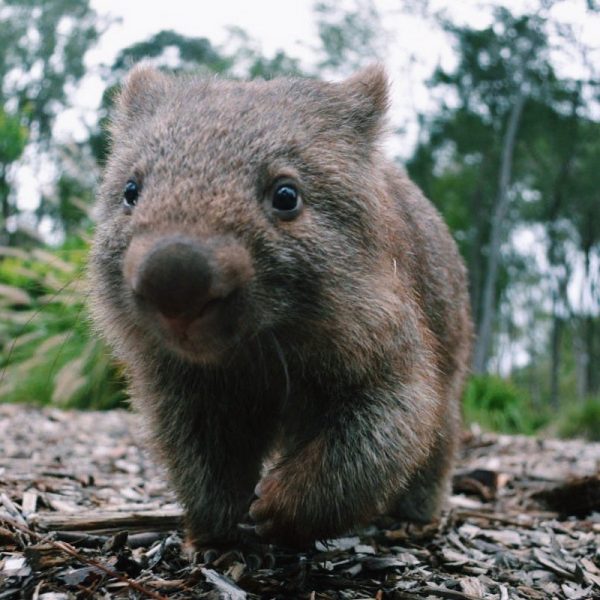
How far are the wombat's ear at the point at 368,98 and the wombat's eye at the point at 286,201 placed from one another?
0.77m

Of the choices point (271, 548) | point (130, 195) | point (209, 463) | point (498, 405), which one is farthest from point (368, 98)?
point (498, 405)

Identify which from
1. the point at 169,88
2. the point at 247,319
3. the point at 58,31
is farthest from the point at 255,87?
the point at 58,31

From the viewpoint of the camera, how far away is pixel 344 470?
10.4 ft

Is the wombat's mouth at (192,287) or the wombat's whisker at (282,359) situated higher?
the wombat's mouth at (192,287)

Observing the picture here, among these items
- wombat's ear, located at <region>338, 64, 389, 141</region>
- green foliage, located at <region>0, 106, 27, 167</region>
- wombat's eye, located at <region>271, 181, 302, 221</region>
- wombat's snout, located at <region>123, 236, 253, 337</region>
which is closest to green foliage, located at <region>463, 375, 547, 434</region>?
green foliage, located at <region>0, 106, 27, 167</region>

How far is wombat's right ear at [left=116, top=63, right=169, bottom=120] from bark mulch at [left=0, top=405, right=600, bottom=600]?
75.0 inches

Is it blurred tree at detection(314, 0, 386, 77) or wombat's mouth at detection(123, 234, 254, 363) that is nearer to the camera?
wombat's mouth at detection(123, 234, 254, 363)

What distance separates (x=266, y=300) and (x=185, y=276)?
442mm

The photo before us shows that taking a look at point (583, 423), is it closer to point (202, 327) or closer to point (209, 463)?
point (209, 463)

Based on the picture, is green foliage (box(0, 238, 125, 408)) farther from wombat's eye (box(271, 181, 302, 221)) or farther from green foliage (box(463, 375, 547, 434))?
wombat's eye (box(271, 181, 302, 221))

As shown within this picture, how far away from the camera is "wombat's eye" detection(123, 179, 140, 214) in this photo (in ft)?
10.2

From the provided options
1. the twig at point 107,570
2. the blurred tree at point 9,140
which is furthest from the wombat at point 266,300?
the blurred tree at point 9,140

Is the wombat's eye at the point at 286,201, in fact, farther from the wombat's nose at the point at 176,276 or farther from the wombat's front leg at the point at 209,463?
the wombat's front leg at the point at 209,463

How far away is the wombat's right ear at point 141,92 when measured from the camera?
12.1 ft
